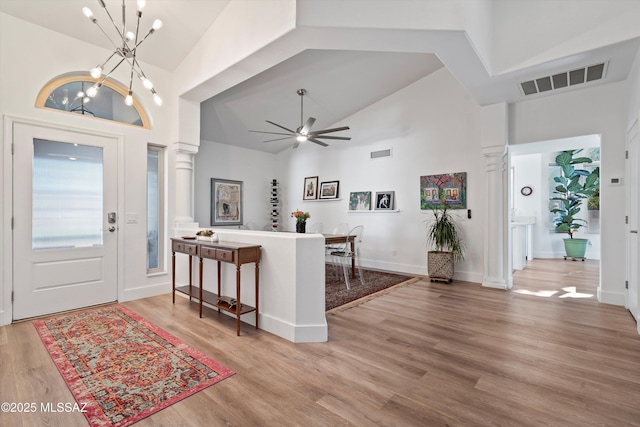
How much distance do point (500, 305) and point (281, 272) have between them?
9.59 feet

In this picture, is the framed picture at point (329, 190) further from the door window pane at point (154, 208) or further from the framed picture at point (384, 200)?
the door window pane at point (154, 208)

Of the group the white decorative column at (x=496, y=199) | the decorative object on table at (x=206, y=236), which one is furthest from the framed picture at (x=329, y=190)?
the decorative object on table at (x=206, y=236)

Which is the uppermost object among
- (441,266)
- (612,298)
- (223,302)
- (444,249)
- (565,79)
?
(565,79)

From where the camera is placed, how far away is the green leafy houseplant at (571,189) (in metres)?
7.53

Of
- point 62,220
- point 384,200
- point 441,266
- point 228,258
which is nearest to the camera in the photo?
point 228,258

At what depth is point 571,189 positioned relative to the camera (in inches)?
303

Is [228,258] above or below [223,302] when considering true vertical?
above

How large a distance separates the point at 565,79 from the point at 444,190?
2.26 metres

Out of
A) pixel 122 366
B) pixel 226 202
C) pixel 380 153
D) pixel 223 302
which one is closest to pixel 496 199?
pixel 380 153

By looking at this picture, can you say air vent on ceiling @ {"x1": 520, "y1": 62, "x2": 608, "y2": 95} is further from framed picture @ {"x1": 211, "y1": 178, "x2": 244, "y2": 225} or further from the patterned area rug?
framed picture @ {"x1": 211, "y1": 178, "x2": 244, "y2": 225}

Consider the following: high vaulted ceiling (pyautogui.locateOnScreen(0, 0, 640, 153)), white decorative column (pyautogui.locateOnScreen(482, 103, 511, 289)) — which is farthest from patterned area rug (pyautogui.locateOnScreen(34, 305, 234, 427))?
white decorative column (pyautogui.locateOnScreen(482, 103, 511, 289))

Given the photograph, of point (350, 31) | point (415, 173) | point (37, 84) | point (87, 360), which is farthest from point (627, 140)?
point (37, 84)

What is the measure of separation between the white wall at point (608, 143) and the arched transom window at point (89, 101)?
6023 millimetres

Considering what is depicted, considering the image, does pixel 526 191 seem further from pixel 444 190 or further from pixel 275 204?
pixel 275 204
